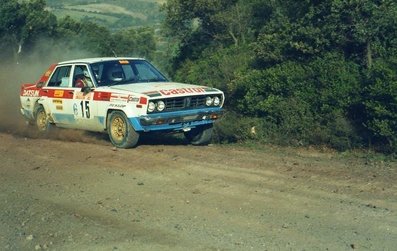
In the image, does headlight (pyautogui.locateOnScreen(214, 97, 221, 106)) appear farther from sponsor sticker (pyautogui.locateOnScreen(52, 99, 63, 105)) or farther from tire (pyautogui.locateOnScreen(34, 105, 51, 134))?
tire (pyautogui.locateOnScreen(34, 105, 51, 134))

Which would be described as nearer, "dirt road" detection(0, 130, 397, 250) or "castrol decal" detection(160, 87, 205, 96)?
"dirt road" detection(0, 130, 397, 250)

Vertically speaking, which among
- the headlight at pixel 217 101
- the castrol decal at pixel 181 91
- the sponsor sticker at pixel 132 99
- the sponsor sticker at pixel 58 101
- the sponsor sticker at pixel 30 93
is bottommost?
the sponsor sticker at pixel 30 93

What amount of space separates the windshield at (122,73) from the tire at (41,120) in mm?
2141

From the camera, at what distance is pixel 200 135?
12867 mm

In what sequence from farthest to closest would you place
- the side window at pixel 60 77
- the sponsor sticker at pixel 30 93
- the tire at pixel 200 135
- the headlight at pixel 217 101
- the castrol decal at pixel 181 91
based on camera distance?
the sponsor sticker at pixel 30 93 → the side window at pixel 60 77 → the tire at pixel 200 135 → the headlight at pixel 217 101 → the castrol decal at pixel 181 91

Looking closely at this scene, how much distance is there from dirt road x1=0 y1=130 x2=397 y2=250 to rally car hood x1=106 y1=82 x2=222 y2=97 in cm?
97

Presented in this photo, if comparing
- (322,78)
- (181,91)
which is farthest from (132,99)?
(322,78)

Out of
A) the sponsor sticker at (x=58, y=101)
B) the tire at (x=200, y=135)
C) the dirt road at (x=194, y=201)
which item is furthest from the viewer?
the sponsor sticker at (x=58, y=101)

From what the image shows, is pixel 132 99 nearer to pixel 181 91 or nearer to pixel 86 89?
pixel 181 91

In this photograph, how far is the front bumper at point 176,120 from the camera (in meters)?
11.2

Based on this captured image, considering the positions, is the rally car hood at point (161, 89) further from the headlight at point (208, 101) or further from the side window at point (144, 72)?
the side window at point (144, 72)

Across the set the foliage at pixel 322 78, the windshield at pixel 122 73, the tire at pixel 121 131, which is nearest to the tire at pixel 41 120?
the windshield at pixel 122 73

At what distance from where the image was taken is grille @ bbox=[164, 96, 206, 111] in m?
11.5

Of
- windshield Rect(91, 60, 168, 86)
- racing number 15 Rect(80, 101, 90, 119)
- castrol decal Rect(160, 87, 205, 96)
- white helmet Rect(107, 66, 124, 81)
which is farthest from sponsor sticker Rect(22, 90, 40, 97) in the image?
castrol decal Rect(160, 87, 205, 96)
